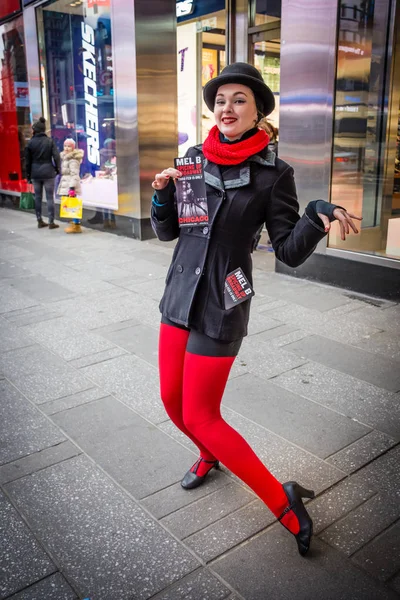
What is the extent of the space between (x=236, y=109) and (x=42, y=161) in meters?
9.17

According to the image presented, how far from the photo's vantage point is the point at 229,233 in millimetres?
2432

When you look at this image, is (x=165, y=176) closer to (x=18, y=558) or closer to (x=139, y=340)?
(x=18, y=558)

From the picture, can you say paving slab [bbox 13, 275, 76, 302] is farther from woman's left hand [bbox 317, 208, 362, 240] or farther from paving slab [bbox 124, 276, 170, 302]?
woman's left hand [bbox 317, 208, 362, 240]

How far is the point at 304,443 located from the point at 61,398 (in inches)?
66.2

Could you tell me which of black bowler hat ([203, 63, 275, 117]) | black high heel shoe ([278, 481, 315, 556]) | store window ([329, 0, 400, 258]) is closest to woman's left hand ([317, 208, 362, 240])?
black bowler hat ([203, 63, 275, 117])

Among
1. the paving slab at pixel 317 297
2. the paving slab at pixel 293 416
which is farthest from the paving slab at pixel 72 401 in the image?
the paving slab at pixel 317 297

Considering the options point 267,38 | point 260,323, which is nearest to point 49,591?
point 260,323

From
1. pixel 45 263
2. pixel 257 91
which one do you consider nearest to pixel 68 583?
pixel 257 91

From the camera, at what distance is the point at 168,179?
2.48 meters

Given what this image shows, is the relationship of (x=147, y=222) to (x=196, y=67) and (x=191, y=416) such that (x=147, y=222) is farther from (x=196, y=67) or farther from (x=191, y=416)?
(x=191, y=416)

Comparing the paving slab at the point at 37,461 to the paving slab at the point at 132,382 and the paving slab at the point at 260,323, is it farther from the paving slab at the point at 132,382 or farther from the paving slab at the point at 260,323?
the paving slab at the point at 260,323

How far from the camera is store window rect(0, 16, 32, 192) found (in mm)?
13406

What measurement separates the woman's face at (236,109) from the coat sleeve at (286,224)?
272 mm

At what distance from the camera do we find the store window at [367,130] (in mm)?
6359
